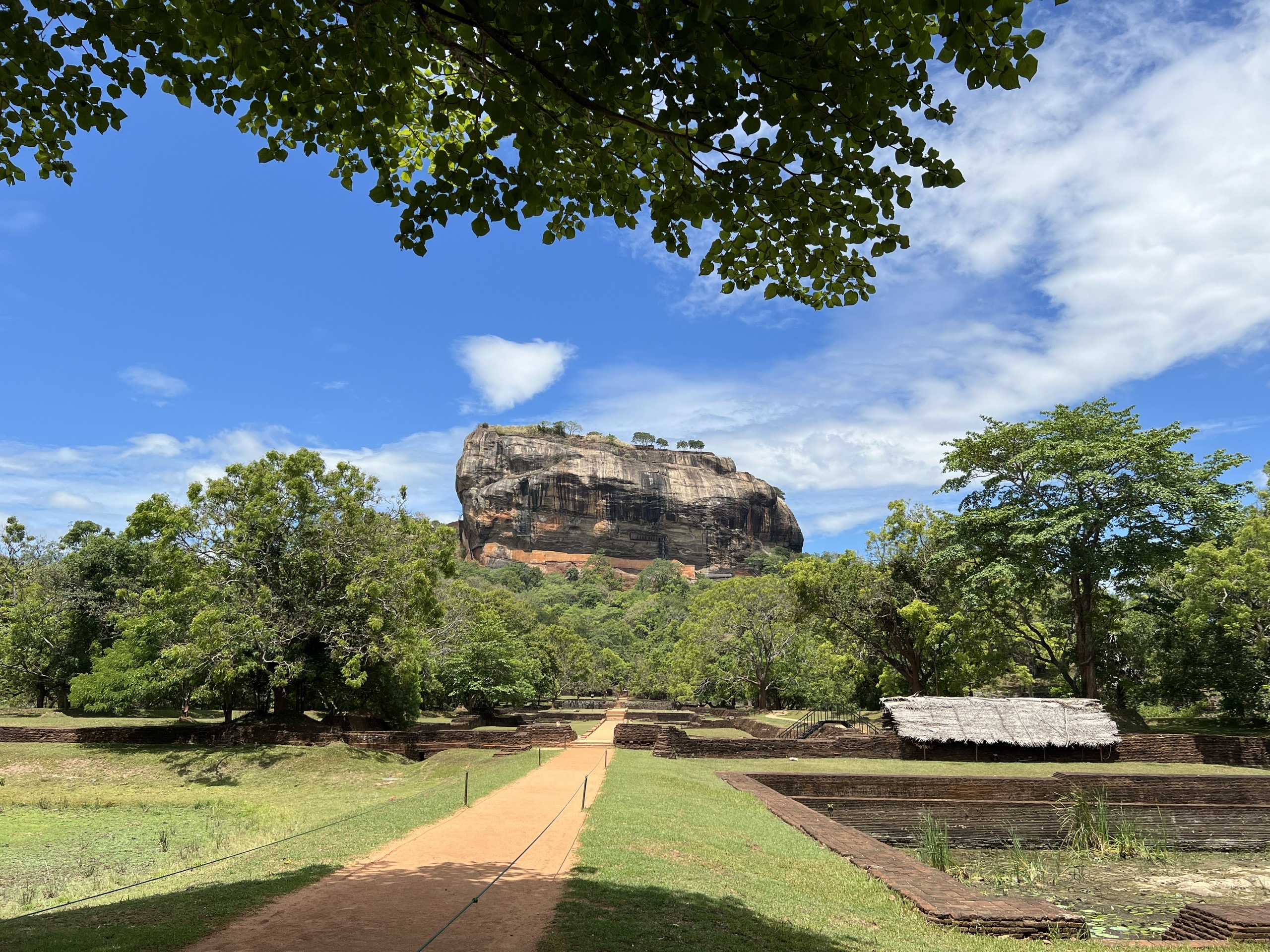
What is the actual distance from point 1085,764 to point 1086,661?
5.64 meters

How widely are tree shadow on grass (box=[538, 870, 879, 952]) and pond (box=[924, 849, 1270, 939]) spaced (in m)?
3.98

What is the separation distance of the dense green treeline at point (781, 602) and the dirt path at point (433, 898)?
36.0 feet

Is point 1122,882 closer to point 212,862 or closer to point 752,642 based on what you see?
point 212,862

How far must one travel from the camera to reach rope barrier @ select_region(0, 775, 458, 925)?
6039 millimetres

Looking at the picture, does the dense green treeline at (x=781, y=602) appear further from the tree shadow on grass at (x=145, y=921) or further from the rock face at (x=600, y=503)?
the rock face at (x=600, y=503)

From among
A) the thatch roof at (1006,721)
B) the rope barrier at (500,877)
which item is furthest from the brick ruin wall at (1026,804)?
the rope barrier at (500,877)

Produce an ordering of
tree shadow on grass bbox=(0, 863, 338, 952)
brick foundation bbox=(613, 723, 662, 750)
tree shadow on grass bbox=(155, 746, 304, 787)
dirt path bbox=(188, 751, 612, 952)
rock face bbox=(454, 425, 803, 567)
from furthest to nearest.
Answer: rock face bbox=(454, 425, 803, 567), brick foundation bbox=(613, 723, 662, 750), tree shadow on grass bbox=(155, 746, 304, 787), dirt path bbox=(188, 751, 612, 952), tree shadow on grass bbox=(0, 863, 338, 952)

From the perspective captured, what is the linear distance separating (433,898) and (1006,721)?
19.5 meters

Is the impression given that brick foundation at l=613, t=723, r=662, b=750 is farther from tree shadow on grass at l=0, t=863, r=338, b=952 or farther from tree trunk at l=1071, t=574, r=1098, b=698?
tree shadow on grass at l=0, t=863, r=338, b=952

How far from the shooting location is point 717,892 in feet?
22.5

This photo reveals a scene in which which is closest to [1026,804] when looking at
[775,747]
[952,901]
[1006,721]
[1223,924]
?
[775,747]

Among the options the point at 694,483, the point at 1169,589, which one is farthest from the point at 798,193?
the point at 694,483

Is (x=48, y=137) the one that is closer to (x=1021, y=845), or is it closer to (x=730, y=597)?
(x=1021, y=845)

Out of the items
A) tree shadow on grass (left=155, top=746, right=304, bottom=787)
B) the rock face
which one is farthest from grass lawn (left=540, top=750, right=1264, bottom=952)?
the rock face
